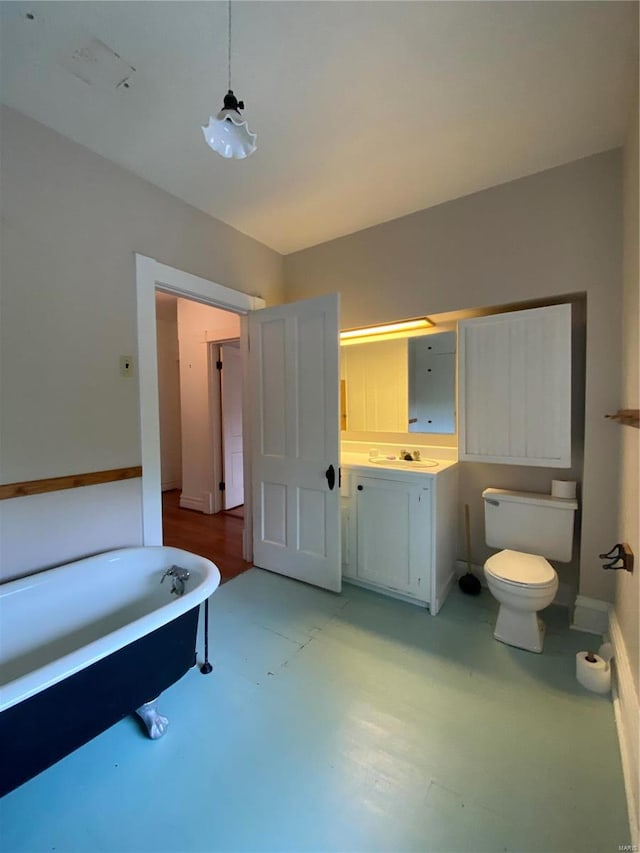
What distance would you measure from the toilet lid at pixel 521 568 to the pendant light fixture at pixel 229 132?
2.18 meters

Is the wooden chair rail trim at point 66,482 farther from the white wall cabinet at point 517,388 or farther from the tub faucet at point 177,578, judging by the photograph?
the white wall cabinet at point 517,388

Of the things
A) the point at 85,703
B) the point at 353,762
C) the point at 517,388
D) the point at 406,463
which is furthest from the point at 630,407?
the point at 85,703

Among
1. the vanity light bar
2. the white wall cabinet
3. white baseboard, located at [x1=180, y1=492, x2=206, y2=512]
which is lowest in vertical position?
white baseboard, located at [x1=180, y1=492, x2=206, y2=512]

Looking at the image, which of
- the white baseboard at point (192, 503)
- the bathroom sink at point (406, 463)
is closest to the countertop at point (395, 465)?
the bathroom sink at point (406, 463)

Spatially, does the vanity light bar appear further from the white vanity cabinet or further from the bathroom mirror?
the white vanity cabinet

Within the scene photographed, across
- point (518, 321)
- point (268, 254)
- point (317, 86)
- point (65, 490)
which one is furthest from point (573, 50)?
point (65, 490)

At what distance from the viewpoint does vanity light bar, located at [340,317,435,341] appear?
262 centimetres

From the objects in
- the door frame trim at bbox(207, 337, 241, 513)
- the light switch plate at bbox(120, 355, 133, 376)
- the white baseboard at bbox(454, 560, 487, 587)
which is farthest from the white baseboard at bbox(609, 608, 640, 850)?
the door frame trim at bbox(207, 337, 241, 513)

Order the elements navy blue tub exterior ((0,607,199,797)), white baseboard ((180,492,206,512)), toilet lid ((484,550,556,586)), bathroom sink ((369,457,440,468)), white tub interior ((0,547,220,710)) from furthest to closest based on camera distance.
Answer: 1. white baseboard ((180,492,206,512))
2. bathroom sink ((369,457,440,468))
3. toilet lid ((484,550,556,586))
4. white tub interior ((0,547,220,710))
5. navy blue tub exterior ((0,607,199,797))

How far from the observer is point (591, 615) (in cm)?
197

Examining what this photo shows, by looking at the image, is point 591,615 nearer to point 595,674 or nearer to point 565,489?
point 595,674

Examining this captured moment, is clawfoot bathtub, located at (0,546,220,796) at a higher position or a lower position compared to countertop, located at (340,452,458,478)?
lower

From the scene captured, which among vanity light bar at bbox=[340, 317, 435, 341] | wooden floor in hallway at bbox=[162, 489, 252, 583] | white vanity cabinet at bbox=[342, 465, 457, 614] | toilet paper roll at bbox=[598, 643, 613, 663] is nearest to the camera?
toilet paper roll at bbox=[598, 643, 613, 663]

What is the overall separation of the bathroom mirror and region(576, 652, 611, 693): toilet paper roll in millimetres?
1485
